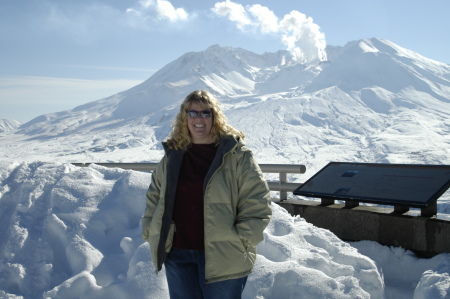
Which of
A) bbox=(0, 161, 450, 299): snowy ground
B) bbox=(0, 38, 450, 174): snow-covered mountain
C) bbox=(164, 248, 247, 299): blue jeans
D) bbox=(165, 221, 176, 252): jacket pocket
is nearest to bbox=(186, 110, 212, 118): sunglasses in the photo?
bbox=(165, 221, 176, 252): jacket pocket

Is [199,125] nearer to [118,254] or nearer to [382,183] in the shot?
[118,254]

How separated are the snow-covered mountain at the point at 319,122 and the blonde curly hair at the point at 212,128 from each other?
70.3m

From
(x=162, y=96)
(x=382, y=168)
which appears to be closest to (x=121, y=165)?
(x=382, y=168)

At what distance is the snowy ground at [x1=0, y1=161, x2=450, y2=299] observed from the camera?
3.92 m

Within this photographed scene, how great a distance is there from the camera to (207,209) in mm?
2689

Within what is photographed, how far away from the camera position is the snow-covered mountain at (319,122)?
89.0m

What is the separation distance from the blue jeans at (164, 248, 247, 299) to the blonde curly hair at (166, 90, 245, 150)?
2.21 ft

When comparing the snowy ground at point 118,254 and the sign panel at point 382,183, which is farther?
the sign panel at point 382,183

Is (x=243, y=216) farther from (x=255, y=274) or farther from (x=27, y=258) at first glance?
(x=27, y=258)

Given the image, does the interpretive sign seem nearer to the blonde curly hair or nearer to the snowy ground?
the snowy ground

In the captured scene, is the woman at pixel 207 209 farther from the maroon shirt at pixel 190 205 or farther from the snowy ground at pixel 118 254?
the snowy ground at pixel 118 254

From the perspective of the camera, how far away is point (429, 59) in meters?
198

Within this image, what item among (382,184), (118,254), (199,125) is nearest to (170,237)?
(199,125)

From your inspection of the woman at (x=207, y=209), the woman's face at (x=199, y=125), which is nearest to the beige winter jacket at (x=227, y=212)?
the woman at (x=207, y=209)
